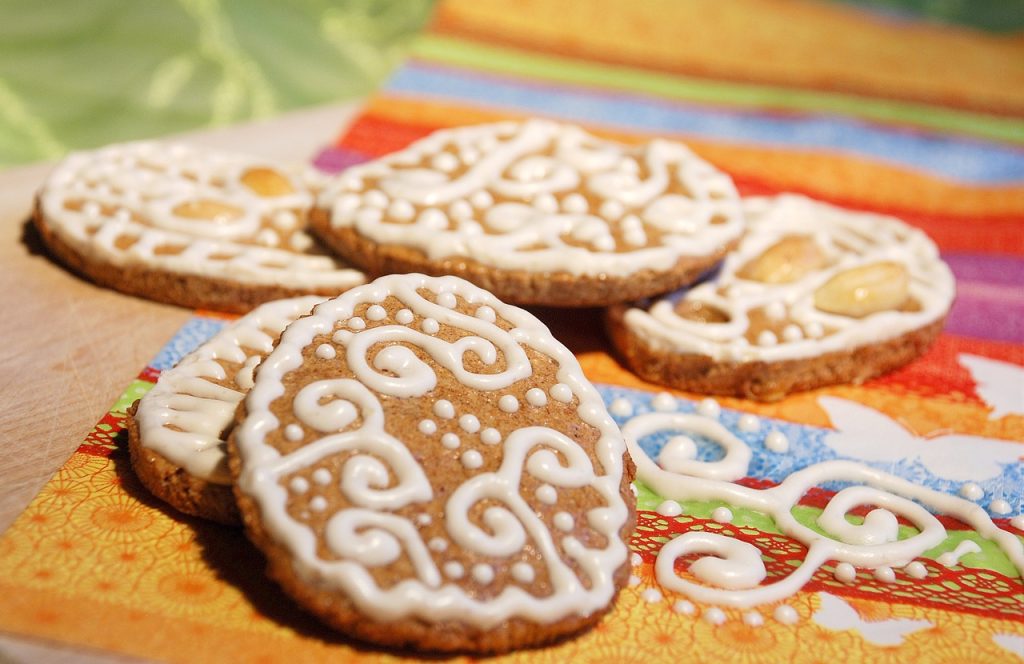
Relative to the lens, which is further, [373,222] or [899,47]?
[899,47]

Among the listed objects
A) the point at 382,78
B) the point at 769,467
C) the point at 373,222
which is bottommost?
the point at 382,78

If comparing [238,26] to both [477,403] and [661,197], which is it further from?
[477,403]

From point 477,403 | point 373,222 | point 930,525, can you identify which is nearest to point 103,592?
point 477,403

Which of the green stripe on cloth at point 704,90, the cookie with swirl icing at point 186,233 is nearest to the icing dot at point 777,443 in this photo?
the cookie with swirl icing at point 186,233

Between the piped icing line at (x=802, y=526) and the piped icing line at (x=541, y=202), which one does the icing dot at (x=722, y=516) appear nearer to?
the piped icing line at (x=802, y=526)

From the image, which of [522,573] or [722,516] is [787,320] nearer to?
[722,516]

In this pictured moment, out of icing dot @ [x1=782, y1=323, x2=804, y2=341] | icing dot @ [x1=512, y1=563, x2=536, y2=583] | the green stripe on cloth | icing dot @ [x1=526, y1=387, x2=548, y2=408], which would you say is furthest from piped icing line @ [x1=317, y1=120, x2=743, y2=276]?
the green stripe on cloth

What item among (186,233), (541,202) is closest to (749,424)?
(541,202)
